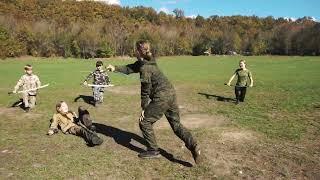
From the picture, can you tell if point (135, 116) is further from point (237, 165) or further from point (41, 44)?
point (41, 44)

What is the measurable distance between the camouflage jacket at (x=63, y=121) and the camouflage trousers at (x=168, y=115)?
383 cm

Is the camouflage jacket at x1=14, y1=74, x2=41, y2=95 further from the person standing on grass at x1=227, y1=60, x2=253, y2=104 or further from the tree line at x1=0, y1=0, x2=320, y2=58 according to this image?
the tree line at x1=0, y1=0, x2=320, y2=58

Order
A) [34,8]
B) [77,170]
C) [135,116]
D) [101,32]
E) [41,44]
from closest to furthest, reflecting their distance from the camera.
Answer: [77,170], [135,116], [41,44], [101,32], [34,8]

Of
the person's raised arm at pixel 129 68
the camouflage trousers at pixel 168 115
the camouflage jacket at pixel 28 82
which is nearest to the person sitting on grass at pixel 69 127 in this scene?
the camouflage trousers at pixel 168 115

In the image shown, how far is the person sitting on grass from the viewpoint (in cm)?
1121

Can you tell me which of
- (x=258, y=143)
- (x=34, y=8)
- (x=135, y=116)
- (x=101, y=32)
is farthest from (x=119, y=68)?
(x=34, y=8)

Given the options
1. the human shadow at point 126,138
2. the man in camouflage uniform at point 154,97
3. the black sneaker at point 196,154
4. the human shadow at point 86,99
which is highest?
the man in camouflage uniform at point 154,97

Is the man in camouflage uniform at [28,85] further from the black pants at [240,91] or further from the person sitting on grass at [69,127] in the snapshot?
the black pants at [240,91]

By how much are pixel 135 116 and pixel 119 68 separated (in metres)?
6.06

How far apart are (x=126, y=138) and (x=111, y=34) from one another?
Result: 11380 centimetres

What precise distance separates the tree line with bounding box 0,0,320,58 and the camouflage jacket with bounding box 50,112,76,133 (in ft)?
281

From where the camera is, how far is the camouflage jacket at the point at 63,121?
41.7ft

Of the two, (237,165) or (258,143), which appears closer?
(237,165)

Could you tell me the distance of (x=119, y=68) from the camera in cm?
983
